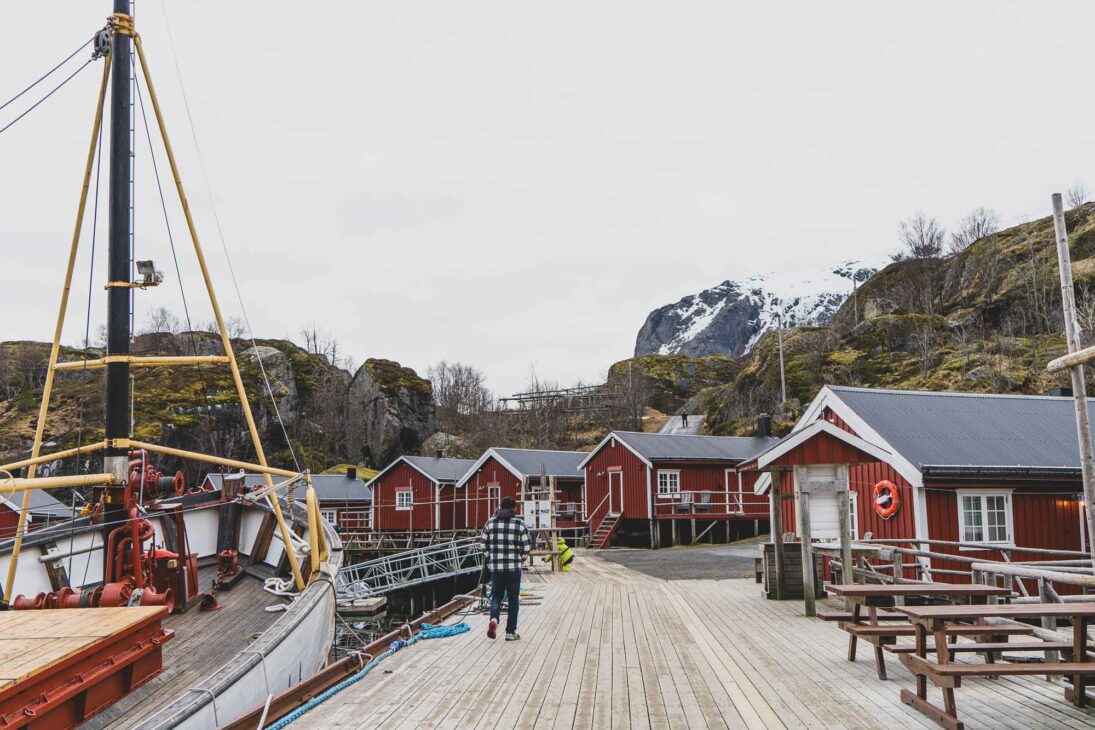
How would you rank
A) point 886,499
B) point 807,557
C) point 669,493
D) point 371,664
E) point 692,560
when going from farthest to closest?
point 669,493 → point 692,560 → point 886,499 → point 807,557 → point 371,664

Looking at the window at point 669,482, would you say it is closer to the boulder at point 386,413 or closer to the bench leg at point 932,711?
the bench leg at point 932,711

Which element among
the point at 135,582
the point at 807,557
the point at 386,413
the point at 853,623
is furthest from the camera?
the point at 386,413

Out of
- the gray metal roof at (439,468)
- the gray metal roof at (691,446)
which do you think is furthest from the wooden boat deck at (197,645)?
the gray metal roof at (439,468)

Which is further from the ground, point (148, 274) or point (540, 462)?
point (148, 274)

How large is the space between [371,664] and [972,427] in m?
15.6

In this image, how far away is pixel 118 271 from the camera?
1077 cm

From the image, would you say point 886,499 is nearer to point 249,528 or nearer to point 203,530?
point 249,528

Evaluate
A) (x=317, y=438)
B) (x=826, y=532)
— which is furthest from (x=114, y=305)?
(x=317, y=438)

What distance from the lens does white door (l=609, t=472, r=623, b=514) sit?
114 ft

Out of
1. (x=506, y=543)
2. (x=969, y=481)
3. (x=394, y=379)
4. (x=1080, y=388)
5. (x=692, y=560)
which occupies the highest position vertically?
(x=394, y=379)

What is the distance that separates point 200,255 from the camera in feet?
38.7

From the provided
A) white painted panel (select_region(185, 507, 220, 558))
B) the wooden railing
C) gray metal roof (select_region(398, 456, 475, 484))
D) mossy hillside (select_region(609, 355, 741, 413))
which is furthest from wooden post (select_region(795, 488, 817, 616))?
mossy hillside (select_region(609, 355, 741, 413))

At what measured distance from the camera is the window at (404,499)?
42531mm

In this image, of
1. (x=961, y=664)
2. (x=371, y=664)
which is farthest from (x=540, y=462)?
(x=961, y=664)
